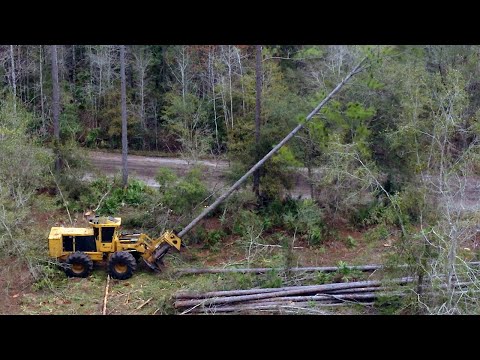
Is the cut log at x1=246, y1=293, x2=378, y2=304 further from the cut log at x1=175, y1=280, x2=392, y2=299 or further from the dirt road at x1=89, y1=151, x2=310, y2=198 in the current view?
the dirt road at x1=89, y1=151, x2=310, y2=198

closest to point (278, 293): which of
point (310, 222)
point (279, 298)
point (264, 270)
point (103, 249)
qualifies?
point (279, 298)

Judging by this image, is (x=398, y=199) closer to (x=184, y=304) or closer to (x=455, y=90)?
(x=455, y=90)

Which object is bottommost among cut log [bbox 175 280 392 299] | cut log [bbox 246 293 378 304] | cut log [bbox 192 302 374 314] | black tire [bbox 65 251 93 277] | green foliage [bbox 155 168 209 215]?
cut log [bbox 192 302 374 314]

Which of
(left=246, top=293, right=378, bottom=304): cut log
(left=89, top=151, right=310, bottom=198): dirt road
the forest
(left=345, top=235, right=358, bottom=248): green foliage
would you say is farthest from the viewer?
(left=89, top=151, right=310, bottom=198): dirt road

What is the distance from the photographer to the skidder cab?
10984mm

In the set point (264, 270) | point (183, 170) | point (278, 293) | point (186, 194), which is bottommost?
point (278, 293)

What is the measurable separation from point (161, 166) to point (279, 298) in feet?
33.3

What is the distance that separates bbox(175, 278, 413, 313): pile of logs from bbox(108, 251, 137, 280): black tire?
163 cm

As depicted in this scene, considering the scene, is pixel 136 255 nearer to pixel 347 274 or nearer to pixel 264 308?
pixel 264 308

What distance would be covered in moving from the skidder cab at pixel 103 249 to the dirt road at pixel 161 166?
292 centimetres

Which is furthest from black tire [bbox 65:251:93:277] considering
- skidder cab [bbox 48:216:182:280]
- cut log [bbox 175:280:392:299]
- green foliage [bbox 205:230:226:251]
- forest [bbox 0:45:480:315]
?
green foliage [bbox 205:230:226:251]

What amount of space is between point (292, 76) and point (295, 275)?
8486 millimetres

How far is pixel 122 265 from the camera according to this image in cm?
1109

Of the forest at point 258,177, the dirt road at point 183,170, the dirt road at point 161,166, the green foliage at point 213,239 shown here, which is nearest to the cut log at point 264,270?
the forest at point 258,177
